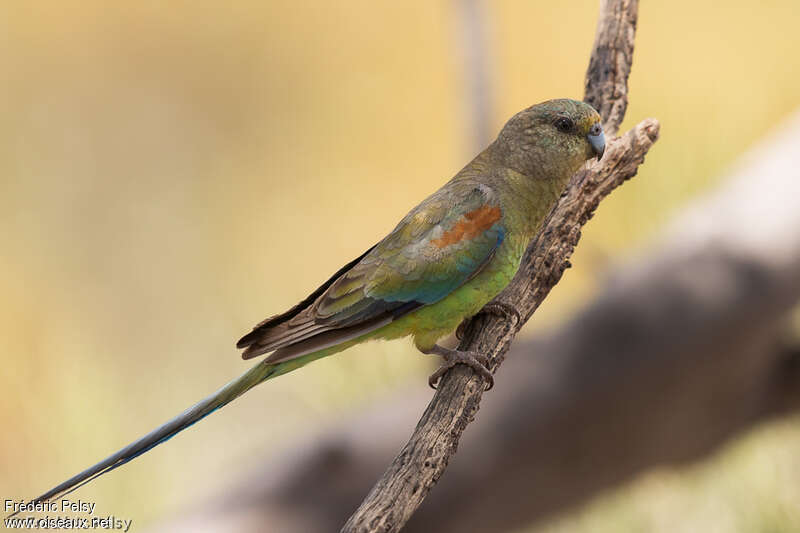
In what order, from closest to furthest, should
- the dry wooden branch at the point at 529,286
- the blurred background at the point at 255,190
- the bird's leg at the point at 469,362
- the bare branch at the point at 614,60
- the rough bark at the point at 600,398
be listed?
the dry wooden branch at the point at 529,286 < the bird's leg at the point at 469,362 < the bare branch at the point at 614,60 < the rough bark at the point at 600,398 < the blurred background at the point at 255,190

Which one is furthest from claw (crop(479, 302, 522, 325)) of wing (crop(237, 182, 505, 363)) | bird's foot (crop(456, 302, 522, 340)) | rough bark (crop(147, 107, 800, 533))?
rough bark (crop(147, 107, 800, 533))

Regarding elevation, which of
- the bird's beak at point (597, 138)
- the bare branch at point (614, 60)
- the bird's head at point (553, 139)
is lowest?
the bird's beak at point (597, 138)

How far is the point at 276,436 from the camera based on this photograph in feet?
18.4

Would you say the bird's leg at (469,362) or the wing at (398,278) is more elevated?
the wing at (398,278)

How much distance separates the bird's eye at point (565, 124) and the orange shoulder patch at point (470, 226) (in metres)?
0.37

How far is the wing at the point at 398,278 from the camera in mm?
2805

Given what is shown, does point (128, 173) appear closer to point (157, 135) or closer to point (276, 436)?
point (157, 135)

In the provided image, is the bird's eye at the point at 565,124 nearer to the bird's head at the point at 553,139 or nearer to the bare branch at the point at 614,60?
the bird's head at the point at 553,139

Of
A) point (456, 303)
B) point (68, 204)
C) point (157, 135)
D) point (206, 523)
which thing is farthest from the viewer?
point (157, 135)

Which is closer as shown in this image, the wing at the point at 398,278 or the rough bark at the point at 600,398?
the wing at the point at 398,278

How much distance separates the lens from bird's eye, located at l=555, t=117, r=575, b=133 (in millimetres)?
3010

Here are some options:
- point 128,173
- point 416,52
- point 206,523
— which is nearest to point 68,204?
point 128,173

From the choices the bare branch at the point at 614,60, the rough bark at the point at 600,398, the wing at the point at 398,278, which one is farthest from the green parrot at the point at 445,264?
the rough bark at the point at 600,398

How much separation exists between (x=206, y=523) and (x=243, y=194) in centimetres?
457
